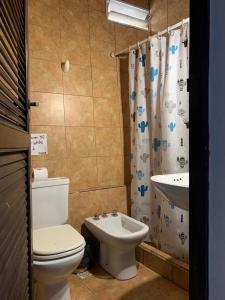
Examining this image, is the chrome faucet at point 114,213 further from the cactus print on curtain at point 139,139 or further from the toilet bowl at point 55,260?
the toilet bowl at point 55,260

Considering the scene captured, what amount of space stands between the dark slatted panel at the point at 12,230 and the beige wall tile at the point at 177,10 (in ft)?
6.31

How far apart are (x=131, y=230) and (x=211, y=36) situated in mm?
1690

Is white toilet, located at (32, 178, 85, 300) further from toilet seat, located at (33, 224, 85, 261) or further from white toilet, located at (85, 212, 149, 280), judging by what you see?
white toilet, located at (85, 212, 149, 280)

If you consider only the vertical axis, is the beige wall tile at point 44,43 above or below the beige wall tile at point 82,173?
above

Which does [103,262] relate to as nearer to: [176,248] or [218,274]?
[176,248]

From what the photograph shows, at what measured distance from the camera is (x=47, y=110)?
2.04 metres

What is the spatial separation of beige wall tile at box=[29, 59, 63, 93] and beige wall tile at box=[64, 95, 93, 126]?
0.13 metres

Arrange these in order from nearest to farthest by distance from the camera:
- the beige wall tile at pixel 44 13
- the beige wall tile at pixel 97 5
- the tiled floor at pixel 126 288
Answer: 1. the tiled floor at pixel 126 288
2. the beige wall tile at pixel 44 13
3. the beige wall tile at pixel 97 5

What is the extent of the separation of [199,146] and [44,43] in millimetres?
1801

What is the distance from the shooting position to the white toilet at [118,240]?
179 centimetres

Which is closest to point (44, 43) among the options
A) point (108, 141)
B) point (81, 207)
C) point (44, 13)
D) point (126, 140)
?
point (44, 13)

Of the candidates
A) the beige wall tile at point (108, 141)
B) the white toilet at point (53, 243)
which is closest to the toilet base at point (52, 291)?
the white toilet at point (53, 243)

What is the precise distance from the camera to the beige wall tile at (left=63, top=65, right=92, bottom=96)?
2.13 metres

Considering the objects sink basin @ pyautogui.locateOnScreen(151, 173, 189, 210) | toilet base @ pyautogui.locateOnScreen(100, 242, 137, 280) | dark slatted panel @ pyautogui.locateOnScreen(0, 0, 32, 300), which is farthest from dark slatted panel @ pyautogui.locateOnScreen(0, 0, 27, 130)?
toilet base @ pyautogui.locateOnScreen(100, 242, 137, 280)
